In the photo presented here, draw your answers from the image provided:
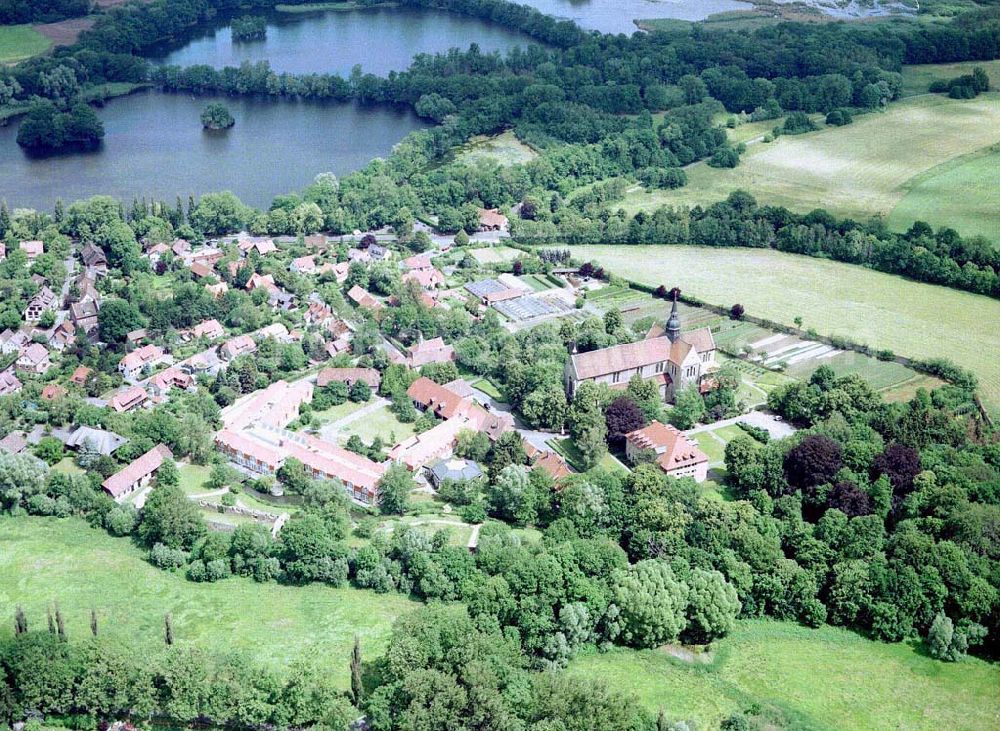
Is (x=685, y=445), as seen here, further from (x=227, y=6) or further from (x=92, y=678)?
(x=227, y=6)

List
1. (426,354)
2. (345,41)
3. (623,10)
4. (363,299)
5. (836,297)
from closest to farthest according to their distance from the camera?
(426,354), (363,299), (836,297), (345,41), (623,10)

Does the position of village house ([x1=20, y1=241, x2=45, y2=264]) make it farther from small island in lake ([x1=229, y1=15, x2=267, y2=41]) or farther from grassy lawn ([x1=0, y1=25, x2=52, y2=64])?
small island in lake ([x1=229, y1=15, x2=267, y2=41])

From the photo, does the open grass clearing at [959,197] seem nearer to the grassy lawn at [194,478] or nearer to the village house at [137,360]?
the village house at [137,360]

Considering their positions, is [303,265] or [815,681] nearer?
[815,681]

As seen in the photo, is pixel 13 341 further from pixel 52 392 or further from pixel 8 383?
pixel 52 392

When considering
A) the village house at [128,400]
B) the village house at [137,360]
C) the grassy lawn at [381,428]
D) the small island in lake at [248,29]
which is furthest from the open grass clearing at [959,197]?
the small island in lake at [248,29]

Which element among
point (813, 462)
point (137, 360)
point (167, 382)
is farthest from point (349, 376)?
point (813, 462)

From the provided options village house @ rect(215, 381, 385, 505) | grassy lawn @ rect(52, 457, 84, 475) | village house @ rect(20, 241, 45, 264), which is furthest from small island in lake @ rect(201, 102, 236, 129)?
grassy lawn @ rect(52, 457, 84, 475)

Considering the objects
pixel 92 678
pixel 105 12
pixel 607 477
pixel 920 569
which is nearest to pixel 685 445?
pixel 607 477
